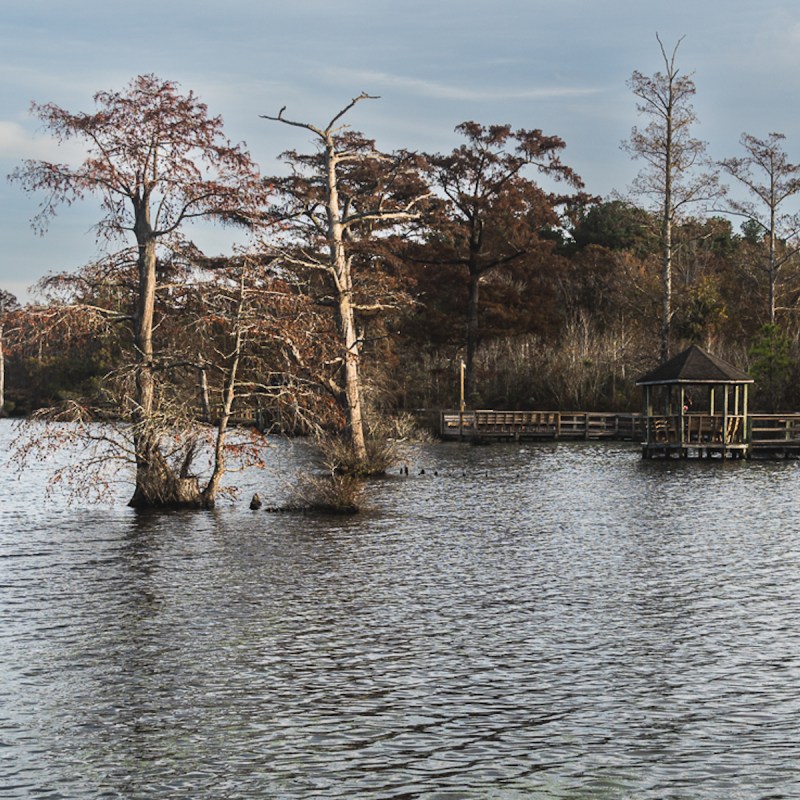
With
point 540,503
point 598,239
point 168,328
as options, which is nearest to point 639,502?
point 540,503

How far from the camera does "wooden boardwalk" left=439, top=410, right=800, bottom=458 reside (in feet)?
149

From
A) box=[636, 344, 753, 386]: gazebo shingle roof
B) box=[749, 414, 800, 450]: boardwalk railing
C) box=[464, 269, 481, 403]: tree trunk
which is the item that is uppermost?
box=[464, 269, 481, 403]: tree trunk

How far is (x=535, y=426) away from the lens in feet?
193

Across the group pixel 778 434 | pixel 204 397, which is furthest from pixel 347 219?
pixel 778 434

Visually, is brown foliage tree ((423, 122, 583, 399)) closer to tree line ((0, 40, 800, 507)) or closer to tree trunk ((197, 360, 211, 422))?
tree line ((0, 40, 800, 507))

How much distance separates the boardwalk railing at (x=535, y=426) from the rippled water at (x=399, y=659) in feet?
110

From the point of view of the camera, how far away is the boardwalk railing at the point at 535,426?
58.0 m

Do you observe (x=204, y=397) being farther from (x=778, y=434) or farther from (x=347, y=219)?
(x=778, y=434)

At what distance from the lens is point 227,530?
2300 cm

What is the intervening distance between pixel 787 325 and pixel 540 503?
4244 centimetres

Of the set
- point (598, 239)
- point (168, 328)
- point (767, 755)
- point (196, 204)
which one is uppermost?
point (598, 239)

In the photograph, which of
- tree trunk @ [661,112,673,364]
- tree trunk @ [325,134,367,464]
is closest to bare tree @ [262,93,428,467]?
tree trunk @ [325,134,367,464]

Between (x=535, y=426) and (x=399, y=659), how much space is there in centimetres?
4715

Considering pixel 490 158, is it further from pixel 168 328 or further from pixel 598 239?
pixel 168 328
